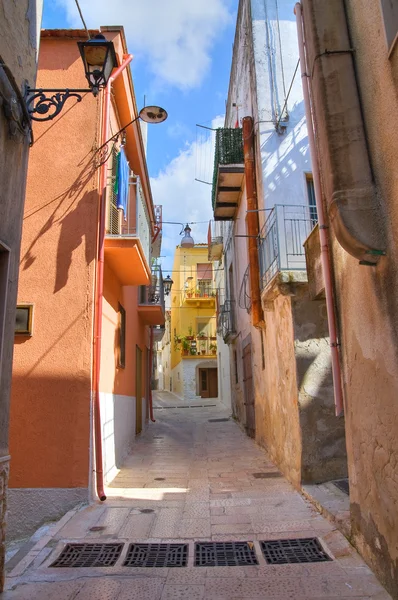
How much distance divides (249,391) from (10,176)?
8508 mm

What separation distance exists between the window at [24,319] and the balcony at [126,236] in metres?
1.50

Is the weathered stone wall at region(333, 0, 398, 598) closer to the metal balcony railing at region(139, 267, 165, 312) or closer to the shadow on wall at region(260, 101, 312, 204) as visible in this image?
the shadow on wall at region(260, 101, 312, 204)

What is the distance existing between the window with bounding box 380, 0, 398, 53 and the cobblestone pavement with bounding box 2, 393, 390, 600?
4.02 metres

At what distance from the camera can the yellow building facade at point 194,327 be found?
30188 mm

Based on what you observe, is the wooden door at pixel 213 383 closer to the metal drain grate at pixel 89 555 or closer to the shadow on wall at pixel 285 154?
the shadow on wall at pixel 285 154

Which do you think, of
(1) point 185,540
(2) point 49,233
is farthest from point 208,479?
(2) point 49,233

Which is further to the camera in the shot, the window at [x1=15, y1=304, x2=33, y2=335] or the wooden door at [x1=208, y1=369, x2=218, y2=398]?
the wooden door at [x1=208, y1=369, x2=218, y2=398]

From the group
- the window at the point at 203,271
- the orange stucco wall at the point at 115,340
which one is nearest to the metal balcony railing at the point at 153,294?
the orange stucco wall at the point at 115,340

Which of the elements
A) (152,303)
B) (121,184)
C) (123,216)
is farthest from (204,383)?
(121,184)

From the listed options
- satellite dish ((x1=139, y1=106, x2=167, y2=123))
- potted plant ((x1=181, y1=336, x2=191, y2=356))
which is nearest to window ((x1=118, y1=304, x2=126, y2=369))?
satellite dish ((x1=139, y1=106, x2=167, y2=123))

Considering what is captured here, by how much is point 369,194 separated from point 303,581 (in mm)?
3104

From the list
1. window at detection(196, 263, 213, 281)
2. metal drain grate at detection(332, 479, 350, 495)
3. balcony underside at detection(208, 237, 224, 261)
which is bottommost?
metal drain grate at detection(332, 479, 350, 495)

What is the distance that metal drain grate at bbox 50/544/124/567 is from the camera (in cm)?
382

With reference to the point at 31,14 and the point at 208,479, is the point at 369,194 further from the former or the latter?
the point at 208,479
